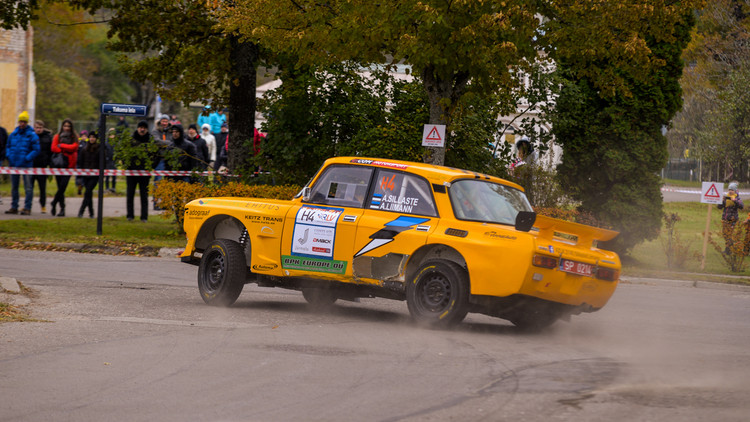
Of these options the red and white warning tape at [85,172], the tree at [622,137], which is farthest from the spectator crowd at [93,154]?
the tree at [622,137]

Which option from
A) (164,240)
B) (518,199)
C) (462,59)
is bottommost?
(164,240)

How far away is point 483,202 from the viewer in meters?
11.0

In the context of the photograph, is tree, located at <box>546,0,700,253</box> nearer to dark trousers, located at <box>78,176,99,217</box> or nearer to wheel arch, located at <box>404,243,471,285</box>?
dark trousers, located at <box>78,176,99,217</box>

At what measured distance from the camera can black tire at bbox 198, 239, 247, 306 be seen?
11.8 m

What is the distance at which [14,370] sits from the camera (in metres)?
A: 7.89

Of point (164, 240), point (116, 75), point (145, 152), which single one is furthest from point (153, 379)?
point (116, 75)

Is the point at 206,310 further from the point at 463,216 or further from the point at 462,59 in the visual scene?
the point at 462,59

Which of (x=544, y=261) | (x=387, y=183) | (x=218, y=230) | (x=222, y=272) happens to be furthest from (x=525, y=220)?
(x=218, y=230)

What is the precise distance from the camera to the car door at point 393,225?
10812 mm

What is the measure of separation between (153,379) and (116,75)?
322 feet

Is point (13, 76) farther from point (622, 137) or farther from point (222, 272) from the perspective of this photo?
point (222, 272)

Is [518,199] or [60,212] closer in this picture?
[518,199]

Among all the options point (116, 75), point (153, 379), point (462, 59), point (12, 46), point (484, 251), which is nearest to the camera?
point (153, 379)

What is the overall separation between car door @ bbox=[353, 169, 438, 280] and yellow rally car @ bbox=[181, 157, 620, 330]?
0.01 m
